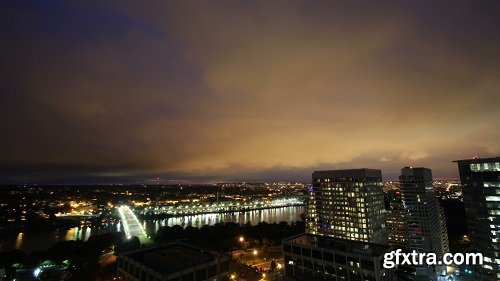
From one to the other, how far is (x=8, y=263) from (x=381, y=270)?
61.9 metres

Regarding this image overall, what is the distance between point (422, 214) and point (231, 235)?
46294 millimetres

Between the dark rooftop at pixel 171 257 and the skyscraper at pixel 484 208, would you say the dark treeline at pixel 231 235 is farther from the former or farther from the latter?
the skyscraper at pixel 484 208

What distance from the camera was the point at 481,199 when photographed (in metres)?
42.4

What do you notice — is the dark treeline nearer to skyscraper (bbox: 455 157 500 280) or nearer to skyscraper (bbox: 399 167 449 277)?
skyscraper (bbox: 399 167 449 277)

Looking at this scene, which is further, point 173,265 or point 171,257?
point 171,257

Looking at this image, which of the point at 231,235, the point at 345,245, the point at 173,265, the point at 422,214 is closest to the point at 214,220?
the point at 231,235

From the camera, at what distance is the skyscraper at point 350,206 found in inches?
2586

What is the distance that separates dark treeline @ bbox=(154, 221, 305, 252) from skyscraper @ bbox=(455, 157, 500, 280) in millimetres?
39112

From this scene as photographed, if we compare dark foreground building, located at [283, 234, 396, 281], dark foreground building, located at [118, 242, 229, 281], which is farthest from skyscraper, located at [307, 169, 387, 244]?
dark foreground building, located at [118, 242, 229, 281]

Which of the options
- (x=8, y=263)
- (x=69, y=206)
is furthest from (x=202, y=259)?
(x=69, y=206)

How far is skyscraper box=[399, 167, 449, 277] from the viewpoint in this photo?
211 ft

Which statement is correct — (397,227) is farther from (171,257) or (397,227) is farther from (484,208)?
(171,257)

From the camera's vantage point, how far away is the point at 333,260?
110 feet

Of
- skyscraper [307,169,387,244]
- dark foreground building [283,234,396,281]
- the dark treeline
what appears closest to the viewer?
dark foreground building [283,234,396,281]
